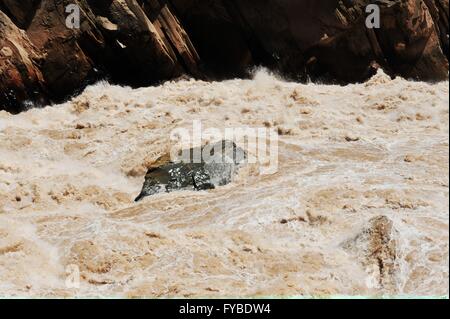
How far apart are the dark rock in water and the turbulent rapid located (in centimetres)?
29

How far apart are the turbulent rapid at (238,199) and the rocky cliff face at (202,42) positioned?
652mm

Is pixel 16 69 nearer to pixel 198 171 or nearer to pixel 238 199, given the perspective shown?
pixel 198 171

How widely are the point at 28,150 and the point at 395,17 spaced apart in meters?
12.0

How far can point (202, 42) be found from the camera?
21641mm

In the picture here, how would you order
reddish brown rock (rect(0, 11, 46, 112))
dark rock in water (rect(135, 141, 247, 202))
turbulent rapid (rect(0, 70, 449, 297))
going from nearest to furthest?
turbulent rapid (rect(0, 70, 449, 297))
dark rock in water (rect(135, 141, 247, 202))
reddish brown rock (rect(0, 11, 46, 112))

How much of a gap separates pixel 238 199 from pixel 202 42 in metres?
9.05

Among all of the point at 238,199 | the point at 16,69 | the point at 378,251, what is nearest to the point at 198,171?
the point at 238,199

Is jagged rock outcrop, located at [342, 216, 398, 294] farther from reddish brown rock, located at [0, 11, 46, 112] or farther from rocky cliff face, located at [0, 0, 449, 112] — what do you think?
reddish brown rock, located at [0, 11, 46, 112]

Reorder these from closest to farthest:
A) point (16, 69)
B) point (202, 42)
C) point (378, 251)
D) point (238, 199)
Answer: point (378, 251) < point (238, 199) < point (16, 69) < point (202, 42)

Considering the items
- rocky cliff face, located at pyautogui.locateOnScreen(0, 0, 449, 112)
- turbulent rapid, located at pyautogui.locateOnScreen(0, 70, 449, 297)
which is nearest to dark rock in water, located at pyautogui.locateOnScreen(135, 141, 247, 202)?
turbulent rapid, located at pyautogui.locateOnScreen(0, 70, 449, 297)

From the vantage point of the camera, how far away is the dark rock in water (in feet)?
48.0

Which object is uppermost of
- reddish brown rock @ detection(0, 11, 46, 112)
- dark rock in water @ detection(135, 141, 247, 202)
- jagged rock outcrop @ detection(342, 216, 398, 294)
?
reddish brown rock @ detection(0, 11, 46, 112)

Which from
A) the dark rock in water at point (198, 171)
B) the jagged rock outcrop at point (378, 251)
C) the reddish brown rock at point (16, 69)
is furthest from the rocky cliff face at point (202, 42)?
the jagged rock outcrop at point (378, 251)
